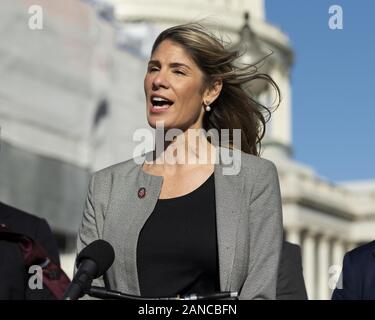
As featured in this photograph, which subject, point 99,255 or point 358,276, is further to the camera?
→ point 358,276

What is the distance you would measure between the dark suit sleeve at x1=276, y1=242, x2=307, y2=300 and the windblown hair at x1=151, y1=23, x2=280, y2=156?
1613mm

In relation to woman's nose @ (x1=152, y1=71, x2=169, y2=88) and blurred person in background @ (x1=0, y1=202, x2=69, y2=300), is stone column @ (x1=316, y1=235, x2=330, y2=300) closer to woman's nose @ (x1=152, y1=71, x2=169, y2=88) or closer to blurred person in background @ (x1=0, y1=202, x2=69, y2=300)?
blurred person in background @ (x1=0, y1=202, x2=69, y2=300)

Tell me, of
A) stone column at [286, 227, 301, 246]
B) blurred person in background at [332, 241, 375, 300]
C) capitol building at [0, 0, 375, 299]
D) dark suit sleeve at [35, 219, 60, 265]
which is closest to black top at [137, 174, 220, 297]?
blurred person in background at [332, 241, 375, 300]

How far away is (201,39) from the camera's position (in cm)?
437

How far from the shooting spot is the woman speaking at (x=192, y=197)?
411cm

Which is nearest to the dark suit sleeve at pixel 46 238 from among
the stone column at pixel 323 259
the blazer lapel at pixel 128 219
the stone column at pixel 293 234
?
the blazer lapel at pixel 128 219

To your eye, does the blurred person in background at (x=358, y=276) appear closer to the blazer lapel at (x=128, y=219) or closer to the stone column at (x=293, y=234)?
the blazer lapel at (x=128, y=219)

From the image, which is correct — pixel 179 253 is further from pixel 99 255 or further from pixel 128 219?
pixel 99 255

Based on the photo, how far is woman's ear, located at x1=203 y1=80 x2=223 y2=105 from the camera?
4516 mm

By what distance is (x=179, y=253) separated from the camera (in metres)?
4.13

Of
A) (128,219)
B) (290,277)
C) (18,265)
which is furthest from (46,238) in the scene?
(128,219)

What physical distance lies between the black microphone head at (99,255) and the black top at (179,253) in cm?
48

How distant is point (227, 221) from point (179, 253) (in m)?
0.21
